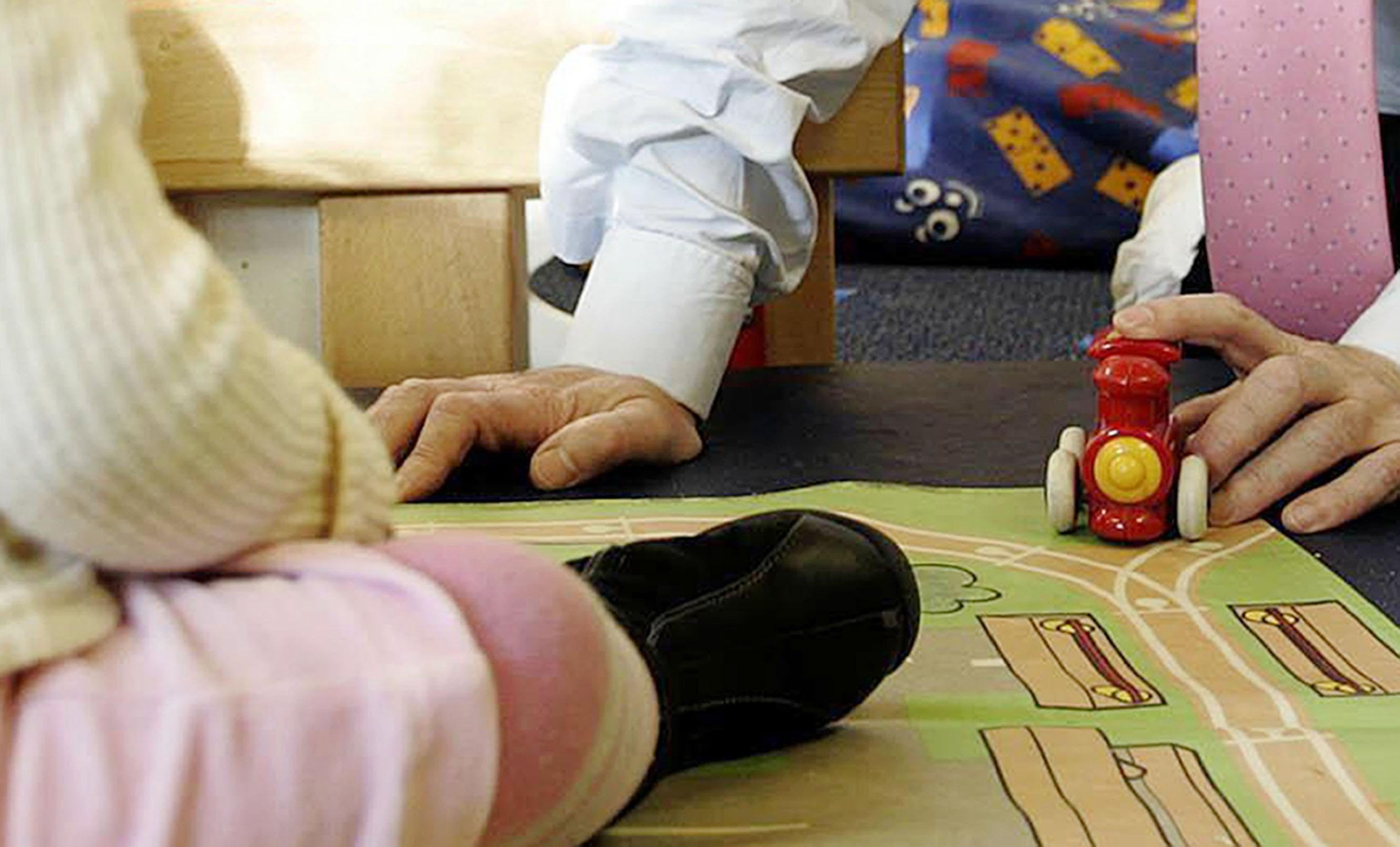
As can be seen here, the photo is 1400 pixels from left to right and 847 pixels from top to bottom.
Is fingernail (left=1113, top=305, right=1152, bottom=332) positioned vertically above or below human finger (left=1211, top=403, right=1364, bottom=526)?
above

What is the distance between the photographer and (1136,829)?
1.91 feet

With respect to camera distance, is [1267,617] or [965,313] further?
[965,313]

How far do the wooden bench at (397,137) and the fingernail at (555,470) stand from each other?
0.32 metres

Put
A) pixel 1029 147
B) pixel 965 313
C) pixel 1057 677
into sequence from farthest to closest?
pixel 1029 147 → pixel 965 313 → pixel 1057 677

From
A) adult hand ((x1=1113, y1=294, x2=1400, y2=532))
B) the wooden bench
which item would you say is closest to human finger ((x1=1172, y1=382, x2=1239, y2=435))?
adult hand ((x1=1113, y1=294, x2=1400, y2=532))

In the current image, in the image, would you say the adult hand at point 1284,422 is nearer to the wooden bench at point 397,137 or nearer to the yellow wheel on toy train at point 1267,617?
the yellow wheel on toy train at point 1267,617

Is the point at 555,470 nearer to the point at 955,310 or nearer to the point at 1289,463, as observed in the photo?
the point at 1289,463

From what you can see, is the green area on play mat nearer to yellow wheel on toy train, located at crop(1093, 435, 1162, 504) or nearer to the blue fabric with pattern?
yellow wheel on toy train, located at crop(1093, 435, 1162, 504)

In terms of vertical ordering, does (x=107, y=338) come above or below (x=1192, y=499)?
above

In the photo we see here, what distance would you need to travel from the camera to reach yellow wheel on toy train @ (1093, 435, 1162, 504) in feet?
2.87

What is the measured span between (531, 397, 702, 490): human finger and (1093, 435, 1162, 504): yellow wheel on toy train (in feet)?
0.77

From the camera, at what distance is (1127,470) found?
2.88ft

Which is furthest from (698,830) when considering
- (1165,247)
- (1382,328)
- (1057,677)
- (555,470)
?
(1165,247)

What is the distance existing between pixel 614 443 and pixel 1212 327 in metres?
0.29
